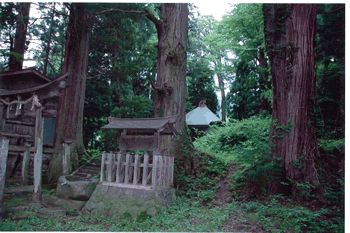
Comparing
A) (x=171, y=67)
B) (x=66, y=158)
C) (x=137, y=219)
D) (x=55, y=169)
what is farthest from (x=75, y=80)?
(x=137, y=219)

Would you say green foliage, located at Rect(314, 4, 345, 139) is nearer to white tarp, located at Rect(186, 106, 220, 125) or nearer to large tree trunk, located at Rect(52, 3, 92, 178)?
white tarp, located at Rect(186, 106, 220, 125)

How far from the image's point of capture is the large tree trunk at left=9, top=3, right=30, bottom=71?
7480 millimetres

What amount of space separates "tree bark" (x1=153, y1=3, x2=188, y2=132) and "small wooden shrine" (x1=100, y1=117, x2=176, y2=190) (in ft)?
3.50

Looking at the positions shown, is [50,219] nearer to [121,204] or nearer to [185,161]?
[121,204]

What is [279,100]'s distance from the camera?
→ 551cm

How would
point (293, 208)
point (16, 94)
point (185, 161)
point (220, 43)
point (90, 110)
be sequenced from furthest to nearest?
point (220, 43) < point (90, 110) < point (185, 161) < point (16, 94) < point (293, 208)

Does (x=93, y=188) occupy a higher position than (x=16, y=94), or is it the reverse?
(x=16, y=94)

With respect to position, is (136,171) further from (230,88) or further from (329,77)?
(230,88)

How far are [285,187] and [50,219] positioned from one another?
390cm

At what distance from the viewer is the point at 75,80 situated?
8.02 m

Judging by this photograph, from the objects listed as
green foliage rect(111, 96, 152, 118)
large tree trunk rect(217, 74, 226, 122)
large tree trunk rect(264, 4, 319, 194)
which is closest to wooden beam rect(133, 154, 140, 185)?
green foliage rect(111, 96, 152, 118)

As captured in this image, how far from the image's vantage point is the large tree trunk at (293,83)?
204 inches

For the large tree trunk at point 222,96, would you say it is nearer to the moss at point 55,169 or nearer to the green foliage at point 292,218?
the moss at point 55,169

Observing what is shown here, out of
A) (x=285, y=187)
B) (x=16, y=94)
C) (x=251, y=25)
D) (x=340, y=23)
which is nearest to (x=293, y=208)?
(x=285, y=187)
